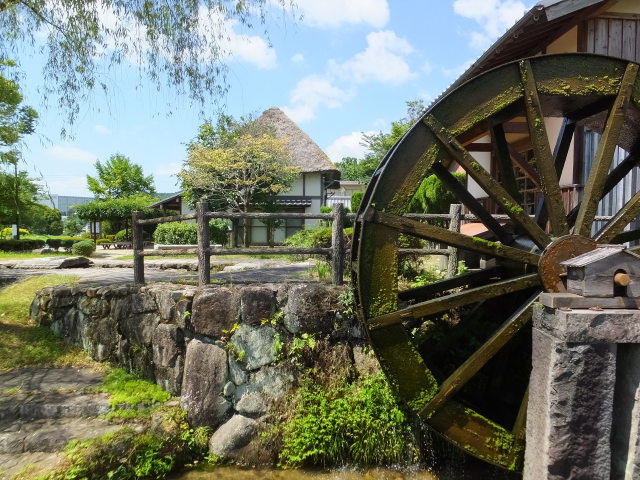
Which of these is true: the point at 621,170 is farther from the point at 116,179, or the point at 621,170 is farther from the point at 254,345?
the point at 116,179

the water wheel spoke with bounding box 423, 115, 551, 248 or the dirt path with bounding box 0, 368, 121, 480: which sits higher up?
the water wheel spoke with bounding box 423, 115, 551, 248

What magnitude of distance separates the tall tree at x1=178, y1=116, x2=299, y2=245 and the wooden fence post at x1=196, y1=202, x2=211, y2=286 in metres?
11.0

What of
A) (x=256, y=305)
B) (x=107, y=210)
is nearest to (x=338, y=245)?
(x=256, y=305)

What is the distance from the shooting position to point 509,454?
312 centimetres

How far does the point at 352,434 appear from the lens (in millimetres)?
4039

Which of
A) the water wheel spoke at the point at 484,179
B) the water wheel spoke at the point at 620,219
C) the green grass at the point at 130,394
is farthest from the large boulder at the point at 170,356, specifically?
the water wheel spoke at the point at 620,219

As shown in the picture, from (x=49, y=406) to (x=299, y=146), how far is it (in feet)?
55.9

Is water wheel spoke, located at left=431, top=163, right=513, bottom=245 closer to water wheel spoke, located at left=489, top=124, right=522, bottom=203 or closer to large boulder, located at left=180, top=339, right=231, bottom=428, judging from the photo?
water wheel spoke, located at left=489, top=124, right=522, bottom=203

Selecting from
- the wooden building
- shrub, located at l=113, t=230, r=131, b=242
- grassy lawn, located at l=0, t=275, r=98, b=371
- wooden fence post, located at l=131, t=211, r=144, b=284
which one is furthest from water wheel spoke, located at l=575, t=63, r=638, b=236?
shrub, located at l=113, t=230, r=131, b=242

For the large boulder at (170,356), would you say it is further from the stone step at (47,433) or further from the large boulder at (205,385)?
the stone step at (47,433)

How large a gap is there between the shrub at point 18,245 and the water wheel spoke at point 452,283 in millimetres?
17029

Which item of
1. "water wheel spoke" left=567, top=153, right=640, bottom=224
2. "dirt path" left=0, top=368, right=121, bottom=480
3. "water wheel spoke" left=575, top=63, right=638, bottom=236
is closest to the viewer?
"water wheel spoke" left=575, top=63, right=638, bottom=236

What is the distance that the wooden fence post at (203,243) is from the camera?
4.58 m

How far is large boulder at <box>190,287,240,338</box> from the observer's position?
4.46 metres
